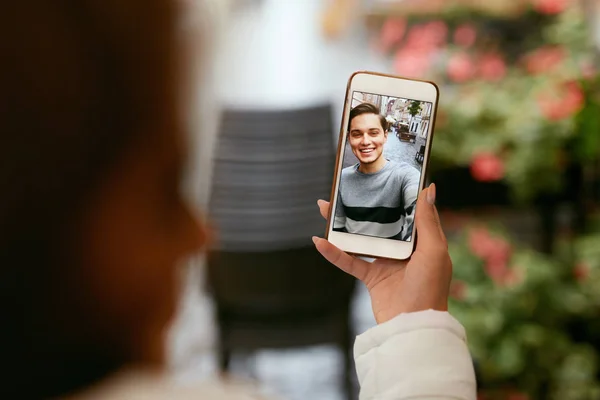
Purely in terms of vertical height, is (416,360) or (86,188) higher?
(86,188)

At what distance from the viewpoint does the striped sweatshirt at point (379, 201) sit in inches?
18.7

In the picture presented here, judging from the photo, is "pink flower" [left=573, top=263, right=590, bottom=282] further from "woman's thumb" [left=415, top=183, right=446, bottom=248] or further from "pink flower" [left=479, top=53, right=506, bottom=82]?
"woman's thumb" [left=415, top=183, right=446, bottom=248]

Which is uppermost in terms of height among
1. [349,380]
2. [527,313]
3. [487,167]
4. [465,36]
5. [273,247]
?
[465,36]

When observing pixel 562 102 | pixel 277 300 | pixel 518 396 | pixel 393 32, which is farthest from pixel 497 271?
pixel 393 32

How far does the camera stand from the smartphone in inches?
18.5

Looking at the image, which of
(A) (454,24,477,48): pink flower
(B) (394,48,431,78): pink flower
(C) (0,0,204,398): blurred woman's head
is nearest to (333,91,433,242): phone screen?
(C) (0,0,204,398): blurred woman's head

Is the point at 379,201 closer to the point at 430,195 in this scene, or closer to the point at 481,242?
the point at 430,195

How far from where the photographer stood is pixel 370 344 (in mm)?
463

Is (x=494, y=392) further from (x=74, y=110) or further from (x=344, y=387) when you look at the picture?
(x=74, y=110)

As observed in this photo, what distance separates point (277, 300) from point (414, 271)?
1.14 m

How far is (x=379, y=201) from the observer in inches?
19.0

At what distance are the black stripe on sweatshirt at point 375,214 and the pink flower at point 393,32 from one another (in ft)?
6.30

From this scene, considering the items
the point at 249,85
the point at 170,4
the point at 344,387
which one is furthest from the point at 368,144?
the point at 249,85

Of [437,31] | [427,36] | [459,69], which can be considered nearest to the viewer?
[459,69]
